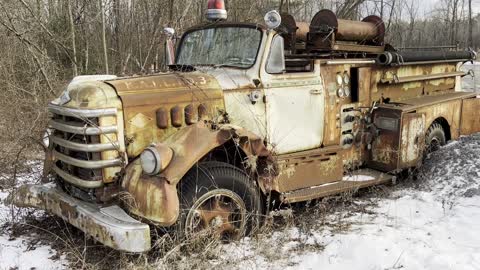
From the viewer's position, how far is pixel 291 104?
537 centimetres

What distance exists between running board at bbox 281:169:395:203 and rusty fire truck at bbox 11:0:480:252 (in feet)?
0.07

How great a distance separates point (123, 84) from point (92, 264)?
5.22 feet

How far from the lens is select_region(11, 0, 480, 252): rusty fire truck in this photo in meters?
4.17

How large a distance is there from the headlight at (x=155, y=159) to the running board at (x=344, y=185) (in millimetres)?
1521

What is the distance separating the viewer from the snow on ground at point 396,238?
4.08 meters

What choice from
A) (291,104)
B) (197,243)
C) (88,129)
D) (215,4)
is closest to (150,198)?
(197,243)

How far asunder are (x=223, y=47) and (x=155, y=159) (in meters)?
2.01

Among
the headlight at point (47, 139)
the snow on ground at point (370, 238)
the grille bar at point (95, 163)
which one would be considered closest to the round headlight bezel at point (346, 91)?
the snow on ground at point (370, 238)

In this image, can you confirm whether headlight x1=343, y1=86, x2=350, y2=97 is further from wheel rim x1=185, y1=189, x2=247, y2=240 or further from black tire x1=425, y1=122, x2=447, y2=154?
wheel rim x1=185, y1=189, x2=247, y2=240

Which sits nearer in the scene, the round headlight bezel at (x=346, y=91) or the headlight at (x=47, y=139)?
the headlight at (x=47, y=139)

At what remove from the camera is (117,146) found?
14.0ft

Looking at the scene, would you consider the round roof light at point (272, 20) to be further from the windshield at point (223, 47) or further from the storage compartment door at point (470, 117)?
the storage compartment door at point (470, 117)

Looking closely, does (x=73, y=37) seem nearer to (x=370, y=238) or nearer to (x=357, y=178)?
(x=357, y=178)

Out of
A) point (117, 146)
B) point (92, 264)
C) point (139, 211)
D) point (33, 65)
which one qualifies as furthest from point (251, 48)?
point (33, 65)
